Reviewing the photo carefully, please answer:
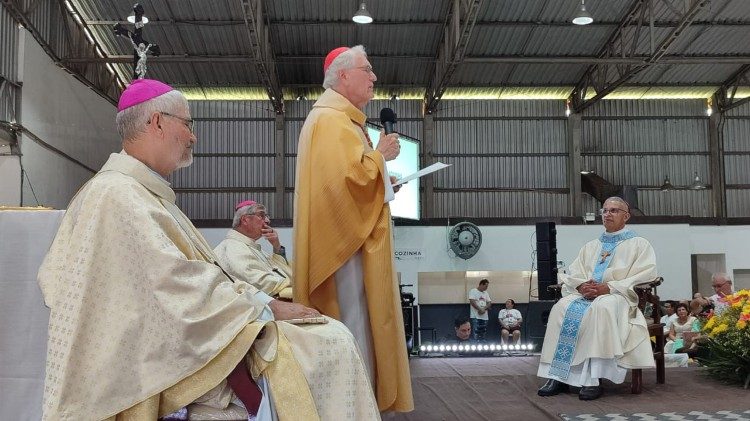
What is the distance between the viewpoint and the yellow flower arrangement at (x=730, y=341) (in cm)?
489

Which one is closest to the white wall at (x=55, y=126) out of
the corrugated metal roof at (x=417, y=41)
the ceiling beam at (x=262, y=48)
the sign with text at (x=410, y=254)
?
the corrugated metal roof at (x=417, y=41)

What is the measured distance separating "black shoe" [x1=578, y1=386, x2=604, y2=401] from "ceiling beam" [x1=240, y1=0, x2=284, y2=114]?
9.90 metres

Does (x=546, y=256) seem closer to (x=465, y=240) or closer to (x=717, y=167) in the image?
(x=465, y=240)

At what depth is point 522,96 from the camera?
18.0m

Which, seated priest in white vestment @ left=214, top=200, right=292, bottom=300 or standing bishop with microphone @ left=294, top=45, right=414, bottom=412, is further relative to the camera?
seated priest in white vestment @ left=214, top=200, right=292, bottom=300

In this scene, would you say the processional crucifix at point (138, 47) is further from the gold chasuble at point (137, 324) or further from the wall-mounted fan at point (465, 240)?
the wall-mounted fan at point (465, 240)

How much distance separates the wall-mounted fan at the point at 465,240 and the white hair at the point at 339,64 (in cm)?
1099

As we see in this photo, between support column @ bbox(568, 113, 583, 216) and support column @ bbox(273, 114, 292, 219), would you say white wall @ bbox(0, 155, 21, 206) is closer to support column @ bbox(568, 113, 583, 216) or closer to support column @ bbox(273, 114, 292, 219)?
support column @ bbox(273, 114, 292, 219)

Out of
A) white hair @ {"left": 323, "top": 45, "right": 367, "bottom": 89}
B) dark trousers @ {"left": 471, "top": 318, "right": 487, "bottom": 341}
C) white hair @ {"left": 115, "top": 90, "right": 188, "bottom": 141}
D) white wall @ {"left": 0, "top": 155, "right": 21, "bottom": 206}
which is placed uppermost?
white wall @ {"left": 0, "top": 155, "right": 21, "bottom": 206}

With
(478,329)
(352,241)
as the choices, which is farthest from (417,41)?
(352,241)

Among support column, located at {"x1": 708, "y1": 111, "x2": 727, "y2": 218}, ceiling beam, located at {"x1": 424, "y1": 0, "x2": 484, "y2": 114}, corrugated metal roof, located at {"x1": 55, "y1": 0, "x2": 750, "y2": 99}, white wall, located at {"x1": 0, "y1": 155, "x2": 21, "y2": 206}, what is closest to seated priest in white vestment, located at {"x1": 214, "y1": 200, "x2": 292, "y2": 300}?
white wall, located at {"x1": 0, "y1": 155, "x2": 21, "y2": 206}

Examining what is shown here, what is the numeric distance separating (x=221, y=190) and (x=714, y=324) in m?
13.7

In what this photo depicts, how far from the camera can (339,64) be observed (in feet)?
10.1

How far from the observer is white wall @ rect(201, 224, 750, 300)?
14.0 m
